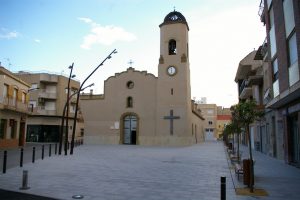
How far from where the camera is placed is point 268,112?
22375 mm

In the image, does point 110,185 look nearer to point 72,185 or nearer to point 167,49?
point 72,185

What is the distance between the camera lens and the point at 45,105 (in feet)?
153

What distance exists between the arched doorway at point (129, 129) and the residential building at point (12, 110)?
13597mm

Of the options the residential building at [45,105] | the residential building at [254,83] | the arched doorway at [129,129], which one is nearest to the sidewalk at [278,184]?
the residential building at [254,83]

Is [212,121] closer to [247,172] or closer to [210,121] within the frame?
[210,121]

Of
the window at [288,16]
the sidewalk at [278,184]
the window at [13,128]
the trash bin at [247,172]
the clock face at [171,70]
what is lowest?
the sidewalk at [278,184]

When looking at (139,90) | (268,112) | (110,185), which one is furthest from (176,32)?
(110,185)

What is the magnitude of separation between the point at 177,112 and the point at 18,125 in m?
18.8

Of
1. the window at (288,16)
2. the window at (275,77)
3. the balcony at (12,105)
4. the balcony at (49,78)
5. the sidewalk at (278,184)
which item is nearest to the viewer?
the sidewalk at (278,184)

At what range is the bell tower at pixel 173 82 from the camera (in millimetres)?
37469

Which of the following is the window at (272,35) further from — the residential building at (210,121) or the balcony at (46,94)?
the residential building at (210,121)

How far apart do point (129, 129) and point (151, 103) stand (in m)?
4.80

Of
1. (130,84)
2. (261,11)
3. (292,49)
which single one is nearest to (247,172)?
(292,49)

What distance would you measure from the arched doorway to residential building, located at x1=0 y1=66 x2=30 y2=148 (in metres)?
13.6
